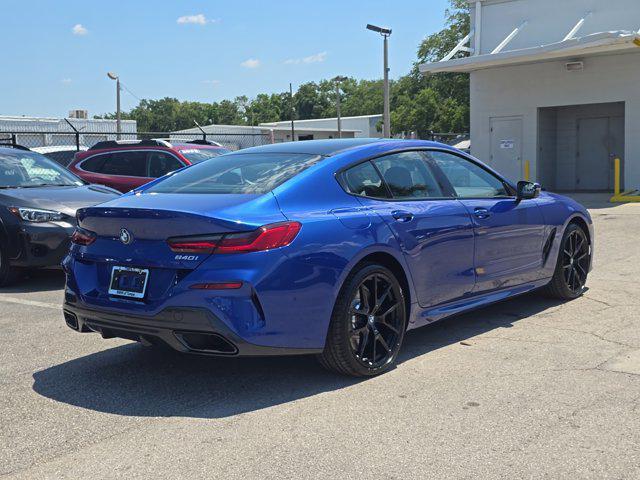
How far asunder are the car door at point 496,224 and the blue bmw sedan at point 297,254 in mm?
18

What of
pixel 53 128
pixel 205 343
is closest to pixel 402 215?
pixel 205 343

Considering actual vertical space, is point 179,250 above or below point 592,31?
below

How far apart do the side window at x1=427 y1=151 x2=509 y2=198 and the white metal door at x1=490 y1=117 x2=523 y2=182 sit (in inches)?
715

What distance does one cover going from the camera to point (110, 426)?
13.1 ft

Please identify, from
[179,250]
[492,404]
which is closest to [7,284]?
[179,250]

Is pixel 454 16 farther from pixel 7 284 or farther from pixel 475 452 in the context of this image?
pixel 475 452

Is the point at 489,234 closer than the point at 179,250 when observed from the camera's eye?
No

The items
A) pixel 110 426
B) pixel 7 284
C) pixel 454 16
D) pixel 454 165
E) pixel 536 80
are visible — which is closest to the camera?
pixel 110 426

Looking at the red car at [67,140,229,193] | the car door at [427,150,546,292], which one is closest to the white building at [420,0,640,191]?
the red car at [67,140,229,193]

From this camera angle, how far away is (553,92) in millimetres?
22688

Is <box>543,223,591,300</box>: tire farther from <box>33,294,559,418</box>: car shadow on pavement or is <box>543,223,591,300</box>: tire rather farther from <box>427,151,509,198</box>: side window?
<box>33,294,559,418</box>: car shadow on pavement

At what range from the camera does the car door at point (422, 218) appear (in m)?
4.96

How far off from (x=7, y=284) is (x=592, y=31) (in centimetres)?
1870

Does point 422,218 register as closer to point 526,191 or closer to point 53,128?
point 526,191
